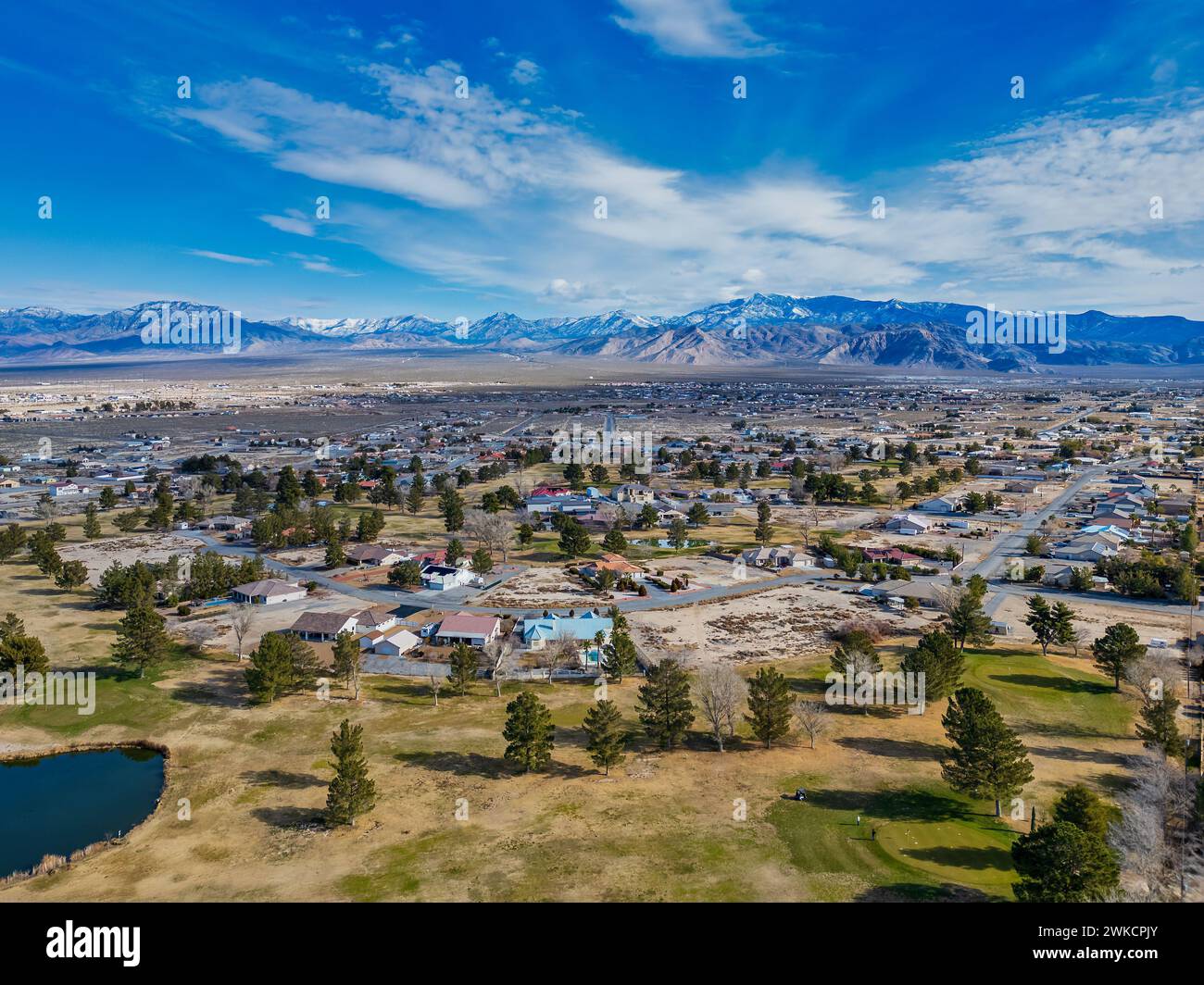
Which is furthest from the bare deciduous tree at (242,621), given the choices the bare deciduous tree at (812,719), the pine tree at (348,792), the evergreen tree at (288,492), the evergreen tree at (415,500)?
the bare deciduous tree at (812,719)

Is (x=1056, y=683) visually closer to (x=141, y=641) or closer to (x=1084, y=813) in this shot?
(x=1084, y=813)

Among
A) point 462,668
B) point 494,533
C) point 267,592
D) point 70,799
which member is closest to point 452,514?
point 494,533

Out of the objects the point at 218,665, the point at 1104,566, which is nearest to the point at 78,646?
the point at 218,665

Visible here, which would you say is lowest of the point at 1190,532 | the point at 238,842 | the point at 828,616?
the point at 238,842

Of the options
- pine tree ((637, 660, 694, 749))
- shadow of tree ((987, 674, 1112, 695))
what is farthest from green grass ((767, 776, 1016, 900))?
shadow of tree ((987, 674, 1112, 695))
